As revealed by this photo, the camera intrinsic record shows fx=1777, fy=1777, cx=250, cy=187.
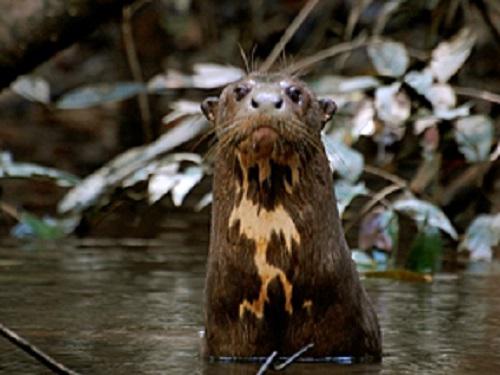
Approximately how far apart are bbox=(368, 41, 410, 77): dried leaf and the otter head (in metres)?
2.14

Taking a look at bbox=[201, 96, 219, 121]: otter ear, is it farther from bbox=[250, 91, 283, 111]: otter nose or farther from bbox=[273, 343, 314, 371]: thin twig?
bbox=[273, 343, 314, 371]: thin twig

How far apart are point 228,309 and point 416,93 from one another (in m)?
2.34

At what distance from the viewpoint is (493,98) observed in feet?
20.3

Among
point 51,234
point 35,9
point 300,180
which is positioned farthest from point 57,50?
point 300,180

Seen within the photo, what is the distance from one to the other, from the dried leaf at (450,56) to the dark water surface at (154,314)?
73 centimetres

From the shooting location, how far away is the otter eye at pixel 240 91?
3.80 metres

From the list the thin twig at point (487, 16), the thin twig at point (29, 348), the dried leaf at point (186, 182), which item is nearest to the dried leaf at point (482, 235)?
the dried leaf at point (186, 182)

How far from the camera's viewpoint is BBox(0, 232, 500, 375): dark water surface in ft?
12.8

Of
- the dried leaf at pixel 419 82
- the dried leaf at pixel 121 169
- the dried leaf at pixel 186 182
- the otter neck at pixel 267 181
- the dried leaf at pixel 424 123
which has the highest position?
the dried leaf at pixel 419 82

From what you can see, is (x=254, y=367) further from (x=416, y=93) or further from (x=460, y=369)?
(x=416, y=93)

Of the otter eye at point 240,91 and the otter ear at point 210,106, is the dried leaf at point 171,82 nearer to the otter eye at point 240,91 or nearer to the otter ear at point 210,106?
the otter ear at point 210,106

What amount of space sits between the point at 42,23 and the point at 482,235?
1.63 metres

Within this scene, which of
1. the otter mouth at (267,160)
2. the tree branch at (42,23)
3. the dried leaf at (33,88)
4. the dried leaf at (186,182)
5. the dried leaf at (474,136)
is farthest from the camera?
the dried leaf at (33,88)

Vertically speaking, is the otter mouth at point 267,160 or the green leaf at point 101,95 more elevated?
the green leaf at point 101,95
